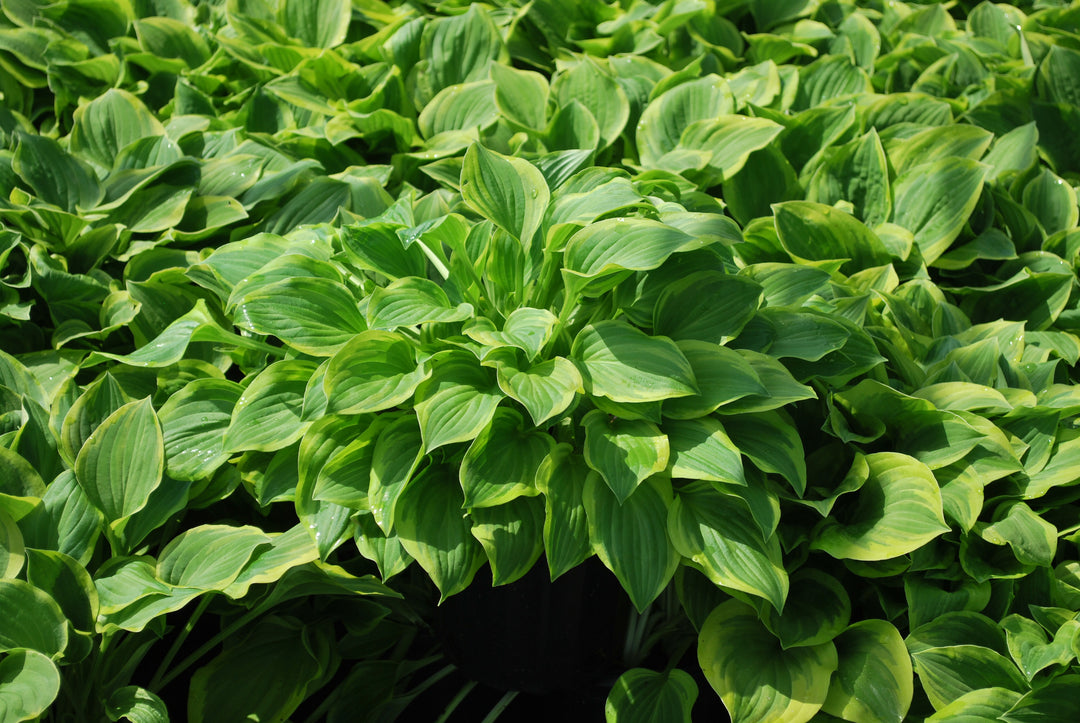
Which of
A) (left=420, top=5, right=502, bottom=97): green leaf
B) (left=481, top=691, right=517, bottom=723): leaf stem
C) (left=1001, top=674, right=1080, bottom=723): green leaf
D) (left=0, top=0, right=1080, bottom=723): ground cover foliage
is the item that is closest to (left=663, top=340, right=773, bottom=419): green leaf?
(left=0, top=0, right=1080, bottom=723): ground cover foliage

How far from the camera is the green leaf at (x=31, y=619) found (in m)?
1.53

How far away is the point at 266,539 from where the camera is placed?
1.71 metres

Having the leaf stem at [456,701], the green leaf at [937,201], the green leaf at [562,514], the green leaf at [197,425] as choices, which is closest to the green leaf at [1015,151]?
the green leaf at [937,201]

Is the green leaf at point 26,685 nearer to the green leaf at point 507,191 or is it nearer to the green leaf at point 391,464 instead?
the green leaf at point 391,464

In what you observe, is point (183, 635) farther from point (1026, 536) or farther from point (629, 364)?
point (1026, 536)

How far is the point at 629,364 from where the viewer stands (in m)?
1.64

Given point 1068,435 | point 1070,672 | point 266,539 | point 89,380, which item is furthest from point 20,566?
point 1068,435

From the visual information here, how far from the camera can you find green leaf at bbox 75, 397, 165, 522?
1.74 meters

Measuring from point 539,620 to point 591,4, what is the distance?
2.15m

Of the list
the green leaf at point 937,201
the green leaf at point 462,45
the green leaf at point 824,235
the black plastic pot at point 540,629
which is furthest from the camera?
the green leaf at point 462,45

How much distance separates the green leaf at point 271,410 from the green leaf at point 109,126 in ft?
3.81

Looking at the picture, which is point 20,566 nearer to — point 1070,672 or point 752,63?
point 1070,672

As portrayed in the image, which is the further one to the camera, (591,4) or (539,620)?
(591,4)

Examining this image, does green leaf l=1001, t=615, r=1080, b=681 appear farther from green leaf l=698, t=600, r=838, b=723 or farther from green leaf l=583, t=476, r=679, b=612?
green leaf l=583, t=476, r=679, b=612
